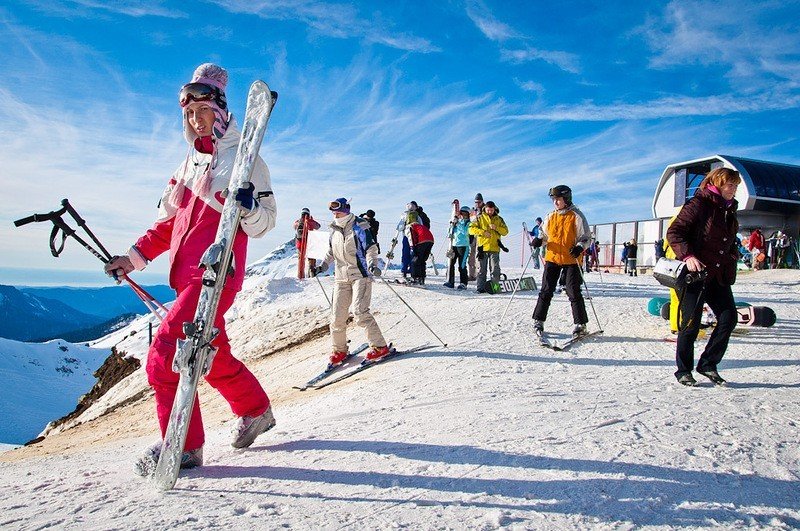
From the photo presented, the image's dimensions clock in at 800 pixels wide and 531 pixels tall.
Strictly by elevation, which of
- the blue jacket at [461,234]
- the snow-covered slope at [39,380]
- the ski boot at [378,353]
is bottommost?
the snow-covered slope at [39,380]

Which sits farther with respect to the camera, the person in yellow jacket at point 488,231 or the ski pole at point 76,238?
the person in yellow jacket at point 488,231

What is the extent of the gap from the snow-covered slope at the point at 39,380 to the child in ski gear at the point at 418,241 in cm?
2022

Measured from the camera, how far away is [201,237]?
9.48 feet

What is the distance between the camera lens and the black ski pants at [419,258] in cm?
1305

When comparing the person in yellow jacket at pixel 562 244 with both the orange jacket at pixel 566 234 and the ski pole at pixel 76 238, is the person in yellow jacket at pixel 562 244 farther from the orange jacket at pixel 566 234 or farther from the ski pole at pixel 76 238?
the ski pole at pixel 76 238

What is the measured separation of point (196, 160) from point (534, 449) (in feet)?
8.49

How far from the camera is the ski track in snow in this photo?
6.89ft

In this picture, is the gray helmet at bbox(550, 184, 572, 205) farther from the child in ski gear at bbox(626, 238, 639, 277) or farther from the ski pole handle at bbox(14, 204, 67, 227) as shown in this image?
the child in ski gear at bbox(626, 238, 639, 277)

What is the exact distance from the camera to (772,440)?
3088 millimetres

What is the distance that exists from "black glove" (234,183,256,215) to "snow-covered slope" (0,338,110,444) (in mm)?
26109

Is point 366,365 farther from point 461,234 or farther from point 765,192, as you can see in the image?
point 765,192

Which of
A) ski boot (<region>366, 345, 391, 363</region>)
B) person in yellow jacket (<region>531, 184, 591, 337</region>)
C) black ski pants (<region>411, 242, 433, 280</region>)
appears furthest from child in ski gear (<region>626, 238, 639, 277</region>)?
ski boot (<region>366, 345, 391, 363</region>)

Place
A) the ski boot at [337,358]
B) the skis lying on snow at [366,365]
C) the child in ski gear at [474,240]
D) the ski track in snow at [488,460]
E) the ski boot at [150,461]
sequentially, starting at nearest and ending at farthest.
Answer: the ski track in snow at [488,460]
the ski boot at [150,461]
the skis lying on snow at [366,365]
the ski boot at [337,358]
the child in ski gear at [474,240]

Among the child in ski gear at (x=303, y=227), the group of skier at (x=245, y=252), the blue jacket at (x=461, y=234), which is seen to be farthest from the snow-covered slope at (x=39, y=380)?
the group of skier at (x=245, y=252)
